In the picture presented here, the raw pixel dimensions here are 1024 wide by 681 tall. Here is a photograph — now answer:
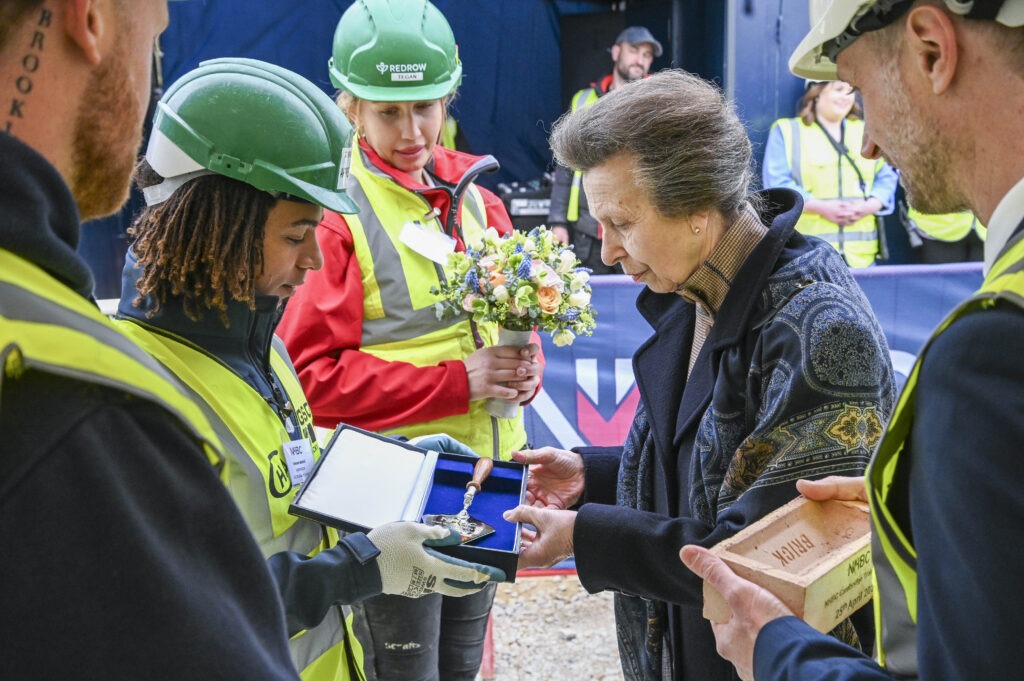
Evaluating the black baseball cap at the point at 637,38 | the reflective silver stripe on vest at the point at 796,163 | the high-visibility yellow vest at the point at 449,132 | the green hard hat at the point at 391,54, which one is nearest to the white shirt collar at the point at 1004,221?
the green hard hat at the point at 391,54

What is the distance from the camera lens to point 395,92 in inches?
133

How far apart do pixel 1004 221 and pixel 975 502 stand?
0.38 meters

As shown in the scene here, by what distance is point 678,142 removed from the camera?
91.4 inches

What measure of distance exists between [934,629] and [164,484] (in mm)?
856

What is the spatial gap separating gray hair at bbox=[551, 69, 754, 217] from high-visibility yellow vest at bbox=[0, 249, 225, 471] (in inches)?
62.8

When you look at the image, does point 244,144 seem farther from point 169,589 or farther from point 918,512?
point 918,512

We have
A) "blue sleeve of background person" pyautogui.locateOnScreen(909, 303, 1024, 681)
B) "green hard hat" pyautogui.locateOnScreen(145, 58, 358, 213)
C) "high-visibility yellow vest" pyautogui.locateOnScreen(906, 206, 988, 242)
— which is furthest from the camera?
"high-visibility yellow vest" pyautogui.locateOnScreen(906, 206, 988, 242)

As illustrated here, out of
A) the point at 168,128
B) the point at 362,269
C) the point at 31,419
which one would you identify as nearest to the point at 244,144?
the point at 168,128

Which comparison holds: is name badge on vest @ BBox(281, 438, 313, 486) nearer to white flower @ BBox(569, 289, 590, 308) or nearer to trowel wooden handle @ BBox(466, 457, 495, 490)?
trowel wooden handle @ BBox(466, 457, 495, 490)

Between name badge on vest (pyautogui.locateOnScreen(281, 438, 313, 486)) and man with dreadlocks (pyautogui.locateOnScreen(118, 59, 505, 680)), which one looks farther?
name badge on vest (pyautogui.locateOnScreen(281, 438, 313, 486))

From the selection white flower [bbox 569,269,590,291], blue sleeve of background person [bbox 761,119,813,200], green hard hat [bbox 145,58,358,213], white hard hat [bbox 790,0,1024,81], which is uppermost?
white hard hat [bbox 790,0,1024,81]

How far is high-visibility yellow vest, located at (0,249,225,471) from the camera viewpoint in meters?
0.88

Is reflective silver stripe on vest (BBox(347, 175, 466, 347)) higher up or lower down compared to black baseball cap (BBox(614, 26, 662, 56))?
higher up

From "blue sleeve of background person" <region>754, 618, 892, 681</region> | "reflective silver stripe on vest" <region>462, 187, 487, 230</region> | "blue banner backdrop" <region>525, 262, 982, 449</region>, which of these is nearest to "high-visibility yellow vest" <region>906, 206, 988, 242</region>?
"blue banner backdrop" <region>525, 262, 982, 449</region>
